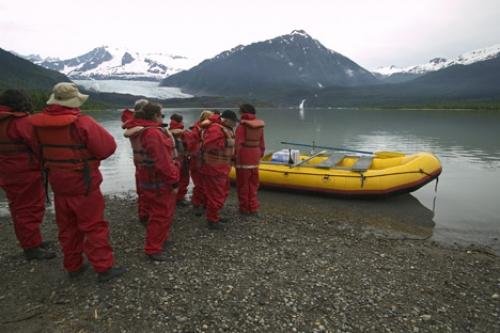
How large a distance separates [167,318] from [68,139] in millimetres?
2181

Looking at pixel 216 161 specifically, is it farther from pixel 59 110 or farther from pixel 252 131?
pixel 59 110

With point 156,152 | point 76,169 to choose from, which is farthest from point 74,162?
point 156,152

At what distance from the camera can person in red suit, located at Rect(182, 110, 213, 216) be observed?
6.90 metres

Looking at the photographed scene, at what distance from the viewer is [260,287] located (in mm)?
4660

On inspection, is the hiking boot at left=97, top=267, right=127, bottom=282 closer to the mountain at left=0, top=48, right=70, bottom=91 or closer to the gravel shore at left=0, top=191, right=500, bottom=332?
the gravel shore at left=0, top=191, right=500, bottom=332

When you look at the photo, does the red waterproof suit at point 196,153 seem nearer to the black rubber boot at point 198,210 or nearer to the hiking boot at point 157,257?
the black rubber boot at point 198,210

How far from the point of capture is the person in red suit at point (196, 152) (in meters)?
6.90

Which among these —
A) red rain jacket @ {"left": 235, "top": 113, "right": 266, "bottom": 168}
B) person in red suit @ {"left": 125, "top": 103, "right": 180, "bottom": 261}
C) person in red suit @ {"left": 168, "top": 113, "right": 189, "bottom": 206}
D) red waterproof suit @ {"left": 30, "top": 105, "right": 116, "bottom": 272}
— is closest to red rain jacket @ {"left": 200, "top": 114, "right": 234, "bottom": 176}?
red rain jacket @ {"left": 235, "top": 113, "right": 266, "bottom": 168}

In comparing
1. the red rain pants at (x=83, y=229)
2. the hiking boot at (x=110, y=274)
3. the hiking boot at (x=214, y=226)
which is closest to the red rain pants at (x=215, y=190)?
the hiking boot at (x=214, y=226)

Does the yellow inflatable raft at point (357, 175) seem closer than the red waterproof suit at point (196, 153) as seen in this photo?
No

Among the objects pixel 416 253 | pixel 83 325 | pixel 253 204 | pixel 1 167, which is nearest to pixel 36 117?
pixel 1 167

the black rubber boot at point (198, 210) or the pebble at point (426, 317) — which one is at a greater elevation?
the black rubber boot at point (198, 210)

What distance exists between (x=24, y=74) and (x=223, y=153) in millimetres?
149357

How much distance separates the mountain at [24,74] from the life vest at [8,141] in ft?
428
